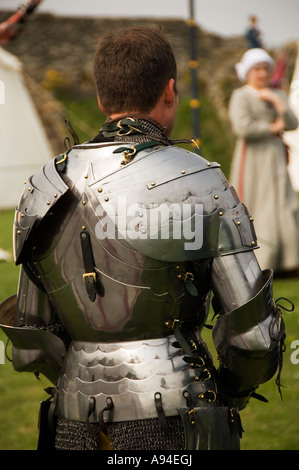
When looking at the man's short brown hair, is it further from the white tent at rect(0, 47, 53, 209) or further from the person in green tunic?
the white tent at rect(0, 47, 53, 209)

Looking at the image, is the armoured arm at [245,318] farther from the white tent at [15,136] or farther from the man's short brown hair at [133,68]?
the white tent at [15,136]

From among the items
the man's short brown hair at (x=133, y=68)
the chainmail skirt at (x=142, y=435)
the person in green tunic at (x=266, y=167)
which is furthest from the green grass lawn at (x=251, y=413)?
the man's short brown hair at (x=133, y=68)

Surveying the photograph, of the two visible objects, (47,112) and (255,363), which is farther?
(47,112)

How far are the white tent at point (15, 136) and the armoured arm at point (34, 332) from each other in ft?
47.0

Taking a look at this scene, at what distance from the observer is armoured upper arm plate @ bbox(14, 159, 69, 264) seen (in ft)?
6.85

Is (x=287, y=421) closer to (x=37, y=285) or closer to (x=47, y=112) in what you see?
(x=37, y=285)

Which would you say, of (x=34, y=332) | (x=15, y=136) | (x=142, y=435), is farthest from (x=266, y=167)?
(x=15, y=136)

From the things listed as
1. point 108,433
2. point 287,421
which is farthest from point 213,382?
point 287,421

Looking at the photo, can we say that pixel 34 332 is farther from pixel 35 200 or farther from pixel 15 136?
pixel 15 136

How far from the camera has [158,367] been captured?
6.72ft

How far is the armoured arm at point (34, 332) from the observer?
228 centimetres

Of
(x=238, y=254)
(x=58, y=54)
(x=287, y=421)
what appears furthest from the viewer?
(x=58, y=54)

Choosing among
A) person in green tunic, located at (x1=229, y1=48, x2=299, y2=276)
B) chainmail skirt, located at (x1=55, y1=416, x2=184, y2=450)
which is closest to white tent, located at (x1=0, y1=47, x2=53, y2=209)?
person in green tunic, located at (x1=229, y1=48, x2=299, y2=276)

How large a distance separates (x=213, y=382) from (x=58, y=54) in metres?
22.9
